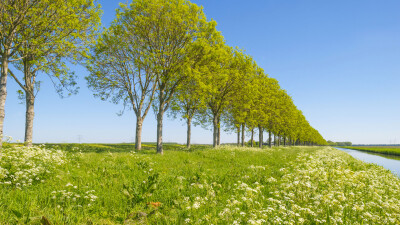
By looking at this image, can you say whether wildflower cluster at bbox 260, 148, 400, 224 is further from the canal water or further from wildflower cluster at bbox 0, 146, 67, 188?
the canal water

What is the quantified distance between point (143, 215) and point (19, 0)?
14220mm

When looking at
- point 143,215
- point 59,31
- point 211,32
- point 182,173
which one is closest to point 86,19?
point 59,31

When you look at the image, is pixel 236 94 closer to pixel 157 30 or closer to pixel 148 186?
pixel 157 30

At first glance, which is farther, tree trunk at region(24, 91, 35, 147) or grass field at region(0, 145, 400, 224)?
tree trunk at region(24, 91, 35, 147)

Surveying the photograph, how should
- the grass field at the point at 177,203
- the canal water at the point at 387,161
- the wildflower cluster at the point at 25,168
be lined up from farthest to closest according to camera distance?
the canal water at the point at 387,161
the wildflower cluster at the point at 25,168
the grass field at the point at 177,203

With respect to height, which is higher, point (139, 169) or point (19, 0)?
point (19, 0)

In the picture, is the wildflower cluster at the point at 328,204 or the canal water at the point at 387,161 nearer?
the wildflower cluster at the point at 328,204

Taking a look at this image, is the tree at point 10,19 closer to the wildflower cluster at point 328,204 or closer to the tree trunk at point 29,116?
the tree trunk at point 29,116

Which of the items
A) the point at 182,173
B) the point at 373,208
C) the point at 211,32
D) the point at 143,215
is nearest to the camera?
the point at 143,215

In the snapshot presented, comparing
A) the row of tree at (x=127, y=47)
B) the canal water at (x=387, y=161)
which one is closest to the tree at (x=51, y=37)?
the row of tree at (x=127, y=47)

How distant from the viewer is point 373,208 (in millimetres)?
6289

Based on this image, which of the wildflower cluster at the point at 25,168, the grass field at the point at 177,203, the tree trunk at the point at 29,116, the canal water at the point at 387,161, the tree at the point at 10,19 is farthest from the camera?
the canal water at the point at 387,161

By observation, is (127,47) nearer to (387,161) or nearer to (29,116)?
(29,116)

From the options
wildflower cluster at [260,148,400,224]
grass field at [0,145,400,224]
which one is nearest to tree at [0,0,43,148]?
grass field at [0,145,400,224]
